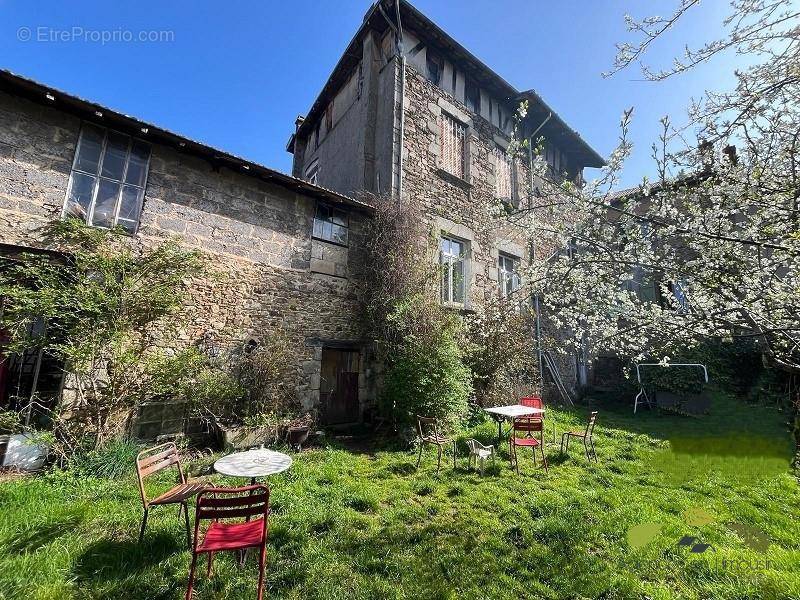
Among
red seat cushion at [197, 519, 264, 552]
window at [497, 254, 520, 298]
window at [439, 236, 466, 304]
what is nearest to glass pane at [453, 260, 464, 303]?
window at [439, 236, 466, 304]

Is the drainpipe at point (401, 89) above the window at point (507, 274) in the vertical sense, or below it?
above

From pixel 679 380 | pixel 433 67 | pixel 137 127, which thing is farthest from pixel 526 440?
pixel 433 67

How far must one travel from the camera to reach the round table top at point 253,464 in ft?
10.2

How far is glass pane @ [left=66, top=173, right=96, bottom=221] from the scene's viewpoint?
5.26 meters

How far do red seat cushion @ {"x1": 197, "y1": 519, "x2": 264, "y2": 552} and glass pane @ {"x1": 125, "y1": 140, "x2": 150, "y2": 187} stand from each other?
5668mm

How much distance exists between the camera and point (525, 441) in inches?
215

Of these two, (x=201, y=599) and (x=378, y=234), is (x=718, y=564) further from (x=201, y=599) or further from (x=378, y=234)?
(x=378, y=234)

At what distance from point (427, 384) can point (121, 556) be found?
15.5ft

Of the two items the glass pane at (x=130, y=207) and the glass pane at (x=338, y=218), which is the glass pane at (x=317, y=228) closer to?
the glass pane at (x=338, y=218)

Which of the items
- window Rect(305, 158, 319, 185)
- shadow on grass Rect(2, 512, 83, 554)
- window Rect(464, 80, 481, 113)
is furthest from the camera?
window Rect(305, 158, 319, 185)

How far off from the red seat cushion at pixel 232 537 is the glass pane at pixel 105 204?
17.1 ft

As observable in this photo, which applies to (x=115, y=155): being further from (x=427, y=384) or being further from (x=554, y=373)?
(x=554, y=373)

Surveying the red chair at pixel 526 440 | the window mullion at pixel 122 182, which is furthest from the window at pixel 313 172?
the red chair at pixel 526 440

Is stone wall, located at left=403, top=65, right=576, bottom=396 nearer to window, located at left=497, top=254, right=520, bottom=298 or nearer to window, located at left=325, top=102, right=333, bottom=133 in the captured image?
window, located at left=497, top=254, right=520, bottom=298
